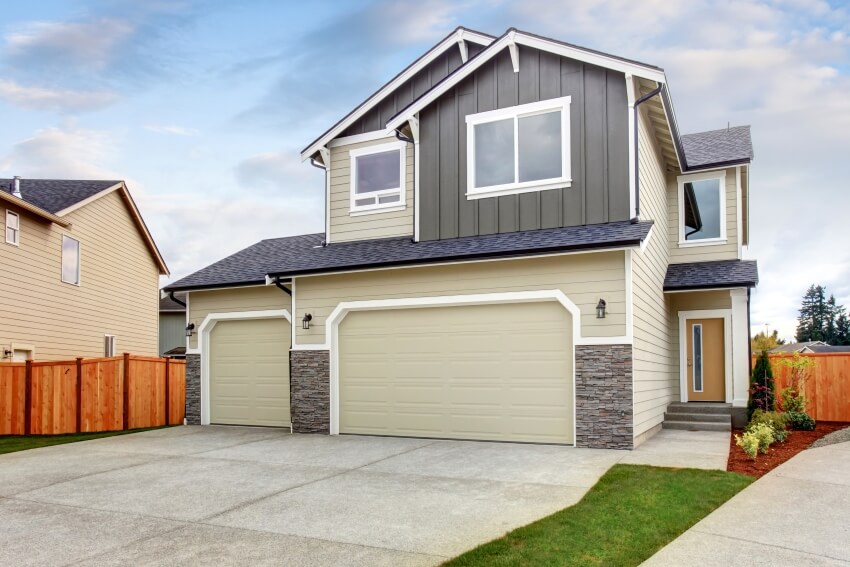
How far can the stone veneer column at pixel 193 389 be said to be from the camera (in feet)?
50.7

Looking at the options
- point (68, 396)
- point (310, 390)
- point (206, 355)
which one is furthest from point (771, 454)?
point (68, 396)

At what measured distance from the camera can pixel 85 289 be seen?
70.6 feet

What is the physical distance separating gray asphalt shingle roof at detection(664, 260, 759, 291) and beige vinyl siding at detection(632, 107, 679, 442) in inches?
13.5

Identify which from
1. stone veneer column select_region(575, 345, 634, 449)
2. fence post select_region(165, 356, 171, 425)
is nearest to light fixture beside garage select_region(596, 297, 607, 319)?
stone veneer column select_region(575, 345, 634, 449)

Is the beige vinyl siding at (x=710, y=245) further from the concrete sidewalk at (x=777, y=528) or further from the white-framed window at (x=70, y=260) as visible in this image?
the white-framed window at (x=70, y=260)

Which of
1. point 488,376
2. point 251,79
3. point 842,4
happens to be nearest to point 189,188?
point 251,79

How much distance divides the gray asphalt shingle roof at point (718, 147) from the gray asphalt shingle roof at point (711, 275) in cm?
234

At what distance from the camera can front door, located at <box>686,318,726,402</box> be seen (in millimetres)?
14906

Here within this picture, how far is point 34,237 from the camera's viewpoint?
747 inches

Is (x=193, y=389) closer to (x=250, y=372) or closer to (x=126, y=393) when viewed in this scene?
(x=250, y=372)

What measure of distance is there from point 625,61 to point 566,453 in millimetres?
6652

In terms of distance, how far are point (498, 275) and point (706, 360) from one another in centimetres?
639

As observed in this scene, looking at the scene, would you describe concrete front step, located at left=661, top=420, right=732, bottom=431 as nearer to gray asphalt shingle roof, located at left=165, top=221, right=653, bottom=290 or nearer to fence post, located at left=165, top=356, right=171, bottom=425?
gray asphalt shingle roof, located at left=165, top=221, right=653, bottom=290

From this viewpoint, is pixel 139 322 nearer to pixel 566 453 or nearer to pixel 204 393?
pixel 204 393
